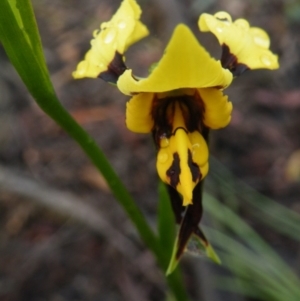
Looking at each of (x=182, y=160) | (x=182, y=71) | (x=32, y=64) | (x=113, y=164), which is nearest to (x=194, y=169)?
(x=182, y=160)

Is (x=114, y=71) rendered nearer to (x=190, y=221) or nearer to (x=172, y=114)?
(x=172, y=114)

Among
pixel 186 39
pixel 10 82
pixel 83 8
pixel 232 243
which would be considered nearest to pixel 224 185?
pixel 232 243

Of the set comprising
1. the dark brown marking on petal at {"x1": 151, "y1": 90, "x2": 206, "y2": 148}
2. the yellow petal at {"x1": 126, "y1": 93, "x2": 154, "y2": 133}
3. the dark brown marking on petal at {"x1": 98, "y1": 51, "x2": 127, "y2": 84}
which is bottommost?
the dark brown marking on petal at {"x1": 151, "y1": 90, "x2": 206, "y2": 148}

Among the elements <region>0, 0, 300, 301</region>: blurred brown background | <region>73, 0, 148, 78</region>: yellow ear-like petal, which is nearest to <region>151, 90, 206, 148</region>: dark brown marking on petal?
<region>73, 0, 148, 78</region>: yellow ear-like petal

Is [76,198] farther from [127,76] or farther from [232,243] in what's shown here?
[127,76]

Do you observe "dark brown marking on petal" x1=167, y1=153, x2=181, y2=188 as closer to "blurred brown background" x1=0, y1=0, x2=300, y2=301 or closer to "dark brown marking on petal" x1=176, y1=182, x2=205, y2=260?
"dark brown marking on petal" x1=176, y1=182, x2=205, y2=260

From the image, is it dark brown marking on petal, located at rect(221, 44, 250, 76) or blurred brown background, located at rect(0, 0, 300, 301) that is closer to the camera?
dark brown marking on petal, located at rect(221, 44, 250, 76)

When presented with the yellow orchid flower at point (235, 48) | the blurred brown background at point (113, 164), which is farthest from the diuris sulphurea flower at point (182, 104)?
the blurred brown background at point (113, 164)
